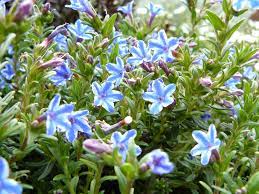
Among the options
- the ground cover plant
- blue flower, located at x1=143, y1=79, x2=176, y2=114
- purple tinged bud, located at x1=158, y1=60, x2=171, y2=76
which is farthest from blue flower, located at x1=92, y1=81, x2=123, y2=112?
purple tinged bud, located at x1=158, y1=60, x2=171, y2=76

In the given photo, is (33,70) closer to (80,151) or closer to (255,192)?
(80,151)

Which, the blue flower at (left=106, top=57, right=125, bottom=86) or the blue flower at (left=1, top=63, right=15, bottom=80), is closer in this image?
the blue flower at (left=106, top=57, right=125, bottom=86)

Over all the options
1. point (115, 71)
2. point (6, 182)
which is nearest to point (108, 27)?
point (115, 71)

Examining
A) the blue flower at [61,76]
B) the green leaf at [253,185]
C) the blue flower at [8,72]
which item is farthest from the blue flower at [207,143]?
the blue flower at [8,72]

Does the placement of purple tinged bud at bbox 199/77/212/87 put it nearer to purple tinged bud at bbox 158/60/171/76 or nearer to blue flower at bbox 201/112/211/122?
purple tinged bud at bbox 158/60/171/76

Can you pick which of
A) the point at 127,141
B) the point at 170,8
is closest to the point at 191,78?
the point at 127,141
